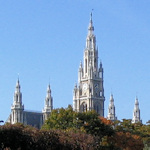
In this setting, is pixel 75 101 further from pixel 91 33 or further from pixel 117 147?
pixel 117 147

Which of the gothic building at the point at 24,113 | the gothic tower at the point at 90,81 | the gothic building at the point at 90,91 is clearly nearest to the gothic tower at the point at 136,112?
the gothic building at the point at 90,91

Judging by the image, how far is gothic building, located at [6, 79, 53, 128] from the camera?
13662cm

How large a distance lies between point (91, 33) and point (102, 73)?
1123cm

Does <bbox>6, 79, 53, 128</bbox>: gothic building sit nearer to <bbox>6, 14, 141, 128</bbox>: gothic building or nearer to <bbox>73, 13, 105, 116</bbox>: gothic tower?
<bbox>6, 14, 141, 128</bbox>: gothic building

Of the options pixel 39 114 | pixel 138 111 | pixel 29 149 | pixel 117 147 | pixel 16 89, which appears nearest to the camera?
pixel 29 149

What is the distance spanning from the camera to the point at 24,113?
141 m

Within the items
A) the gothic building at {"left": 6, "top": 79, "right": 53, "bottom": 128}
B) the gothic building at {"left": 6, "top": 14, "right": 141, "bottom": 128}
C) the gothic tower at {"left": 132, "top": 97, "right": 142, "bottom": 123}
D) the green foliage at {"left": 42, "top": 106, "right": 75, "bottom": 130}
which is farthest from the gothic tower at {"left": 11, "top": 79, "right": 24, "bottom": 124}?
the green foliage at {"left": 42, "top": 106, "right": 75, "bottom": 130}

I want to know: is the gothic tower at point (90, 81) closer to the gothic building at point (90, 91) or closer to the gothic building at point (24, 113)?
the gothic building at point (90, 91)

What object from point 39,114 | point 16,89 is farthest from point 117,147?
point 39,114

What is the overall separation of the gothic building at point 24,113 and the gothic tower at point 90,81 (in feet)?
31.3

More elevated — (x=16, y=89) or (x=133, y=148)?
(x=16, y=89)

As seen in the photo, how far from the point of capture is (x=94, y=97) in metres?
150

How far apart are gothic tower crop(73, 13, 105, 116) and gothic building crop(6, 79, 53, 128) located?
9.54m

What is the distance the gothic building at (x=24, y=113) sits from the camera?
137 meters
